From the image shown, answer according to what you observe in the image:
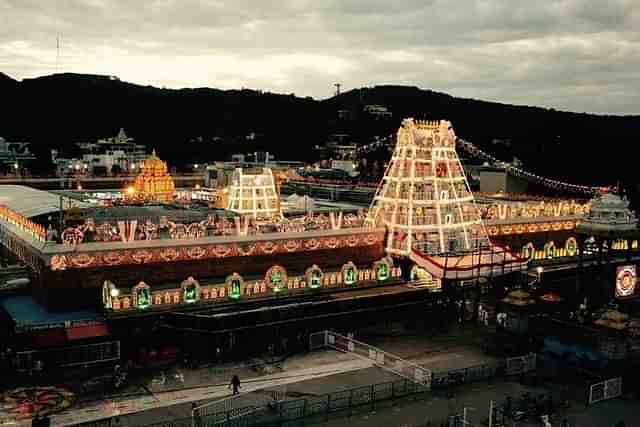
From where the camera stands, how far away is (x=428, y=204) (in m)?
39.2

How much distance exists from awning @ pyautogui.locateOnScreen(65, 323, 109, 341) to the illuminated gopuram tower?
59.8ft

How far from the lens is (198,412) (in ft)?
72.5

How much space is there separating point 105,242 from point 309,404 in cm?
1422

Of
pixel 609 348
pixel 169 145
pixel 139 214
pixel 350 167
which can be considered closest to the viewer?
pixel 609 348

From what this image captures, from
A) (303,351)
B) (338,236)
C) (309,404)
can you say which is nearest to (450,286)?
(338,236)

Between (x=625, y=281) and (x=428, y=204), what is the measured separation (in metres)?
13.2

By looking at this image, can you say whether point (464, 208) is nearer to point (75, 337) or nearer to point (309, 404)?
point (309, 404)

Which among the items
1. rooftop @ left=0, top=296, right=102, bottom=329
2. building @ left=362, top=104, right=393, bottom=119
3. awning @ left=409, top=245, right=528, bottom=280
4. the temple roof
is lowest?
rooftop @ left=0, top=296, right=102, bottom=329

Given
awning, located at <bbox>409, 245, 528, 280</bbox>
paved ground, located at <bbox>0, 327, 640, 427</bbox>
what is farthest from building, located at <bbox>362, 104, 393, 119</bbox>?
paved ground, located at <bbox>0, 327, 640, 427</bbox>

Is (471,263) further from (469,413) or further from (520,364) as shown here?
(469,413)

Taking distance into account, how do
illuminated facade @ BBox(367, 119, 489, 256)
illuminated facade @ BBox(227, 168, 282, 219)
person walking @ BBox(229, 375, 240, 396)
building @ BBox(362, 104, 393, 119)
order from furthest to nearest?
building @ BBox(362, 104, 393, 119)
illuminated facade @ BBox(227, 168, 282, 219)
illuminated facade @ BBox(367, 119, 489, 256)
person walking @ BBox(229, 375, 240, 396)

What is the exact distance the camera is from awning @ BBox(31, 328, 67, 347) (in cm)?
2644

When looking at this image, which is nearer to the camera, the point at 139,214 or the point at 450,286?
the point at 450,286

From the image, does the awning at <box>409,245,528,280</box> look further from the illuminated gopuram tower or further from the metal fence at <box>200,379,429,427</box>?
the metal fence at <box>200,379,429,427</box>
